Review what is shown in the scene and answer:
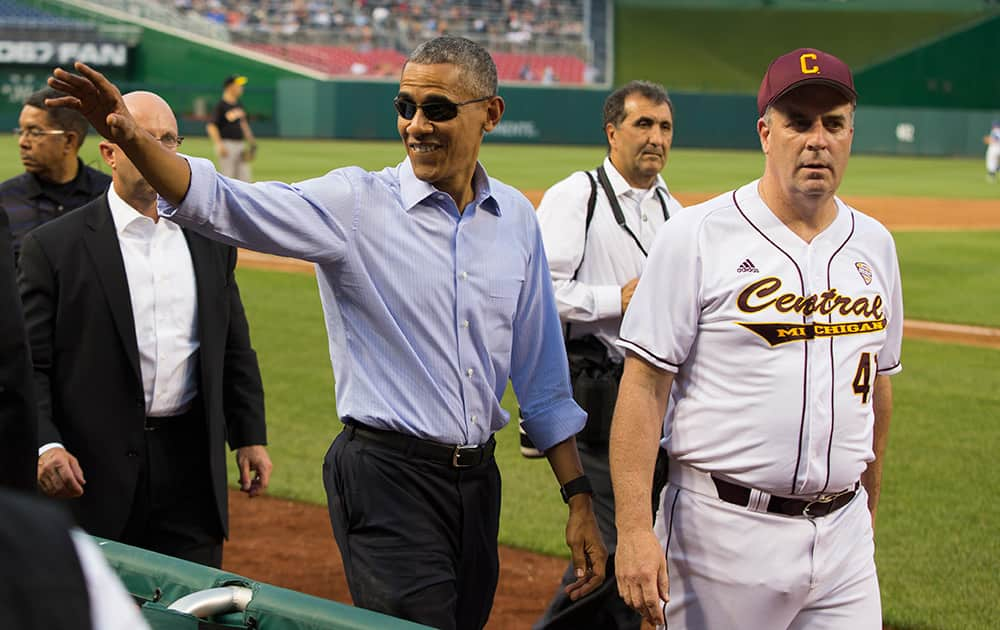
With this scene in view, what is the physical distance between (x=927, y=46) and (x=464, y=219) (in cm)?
5387

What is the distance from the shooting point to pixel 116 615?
1062 mm

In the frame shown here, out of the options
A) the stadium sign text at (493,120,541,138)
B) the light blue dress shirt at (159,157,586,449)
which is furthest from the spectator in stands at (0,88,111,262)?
the stadium sign text at (493,120,541,138)

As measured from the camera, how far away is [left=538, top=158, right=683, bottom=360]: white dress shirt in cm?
503

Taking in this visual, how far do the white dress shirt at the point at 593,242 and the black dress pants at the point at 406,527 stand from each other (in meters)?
1.57

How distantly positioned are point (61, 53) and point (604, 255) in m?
41.9

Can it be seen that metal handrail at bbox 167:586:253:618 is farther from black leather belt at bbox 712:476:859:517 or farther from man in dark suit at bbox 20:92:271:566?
man in dark suit at bbox 20:92:271:566

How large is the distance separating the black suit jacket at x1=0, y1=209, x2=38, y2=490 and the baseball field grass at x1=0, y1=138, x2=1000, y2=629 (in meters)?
3.88

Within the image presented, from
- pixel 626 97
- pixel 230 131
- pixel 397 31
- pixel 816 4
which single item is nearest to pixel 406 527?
pixel 626 97

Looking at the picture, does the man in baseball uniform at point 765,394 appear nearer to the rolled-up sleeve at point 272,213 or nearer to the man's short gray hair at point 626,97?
the rolled-up sleeve at point 272,213

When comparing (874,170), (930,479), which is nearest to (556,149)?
(874,170)

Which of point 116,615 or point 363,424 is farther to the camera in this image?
point 363,424

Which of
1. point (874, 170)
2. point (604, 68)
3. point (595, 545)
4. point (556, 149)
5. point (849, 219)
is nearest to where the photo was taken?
point (849, 219)

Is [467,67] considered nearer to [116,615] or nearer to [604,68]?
[116,615]

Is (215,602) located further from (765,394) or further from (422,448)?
(765,394)
